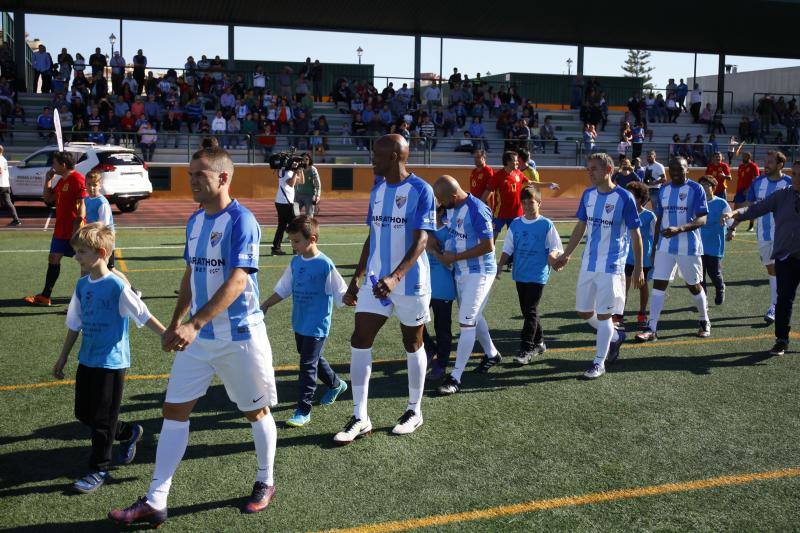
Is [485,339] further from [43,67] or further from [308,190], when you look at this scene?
[43,67]

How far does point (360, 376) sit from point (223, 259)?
5.54ft

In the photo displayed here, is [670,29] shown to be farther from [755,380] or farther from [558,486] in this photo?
[558,486]

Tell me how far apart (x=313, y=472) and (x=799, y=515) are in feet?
9.58

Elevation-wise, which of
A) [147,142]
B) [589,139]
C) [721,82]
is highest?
[721,82]

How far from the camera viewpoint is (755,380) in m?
7.23

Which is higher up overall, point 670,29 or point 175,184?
point 670,29

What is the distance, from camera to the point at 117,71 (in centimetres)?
3027

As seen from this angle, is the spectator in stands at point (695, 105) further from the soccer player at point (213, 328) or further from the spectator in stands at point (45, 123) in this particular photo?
the soccer player at point (213, 328)

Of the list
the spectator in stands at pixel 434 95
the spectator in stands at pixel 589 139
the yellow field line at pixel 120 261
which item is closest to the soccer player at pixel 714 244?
the yellow field line at pixel 120 261

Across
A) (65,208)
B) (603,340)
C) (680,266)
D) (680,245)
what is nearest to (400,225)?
(603,340)

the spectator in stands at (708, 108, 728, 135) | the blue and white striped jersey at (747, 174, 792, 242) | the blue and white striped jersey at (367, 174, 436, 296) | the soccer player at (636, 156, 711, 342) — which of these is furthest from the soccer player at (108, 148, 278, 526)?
the spectator in stands at (708, 108, 728, 135)

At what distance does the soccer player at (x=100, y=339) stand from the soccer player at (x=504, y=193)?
8464mm

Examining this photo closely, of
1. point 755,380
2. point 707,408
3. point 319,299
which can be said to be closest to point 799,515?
point 707,408

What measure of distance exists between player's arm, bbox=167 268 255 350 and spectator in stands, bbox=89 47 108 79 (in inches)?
1087
